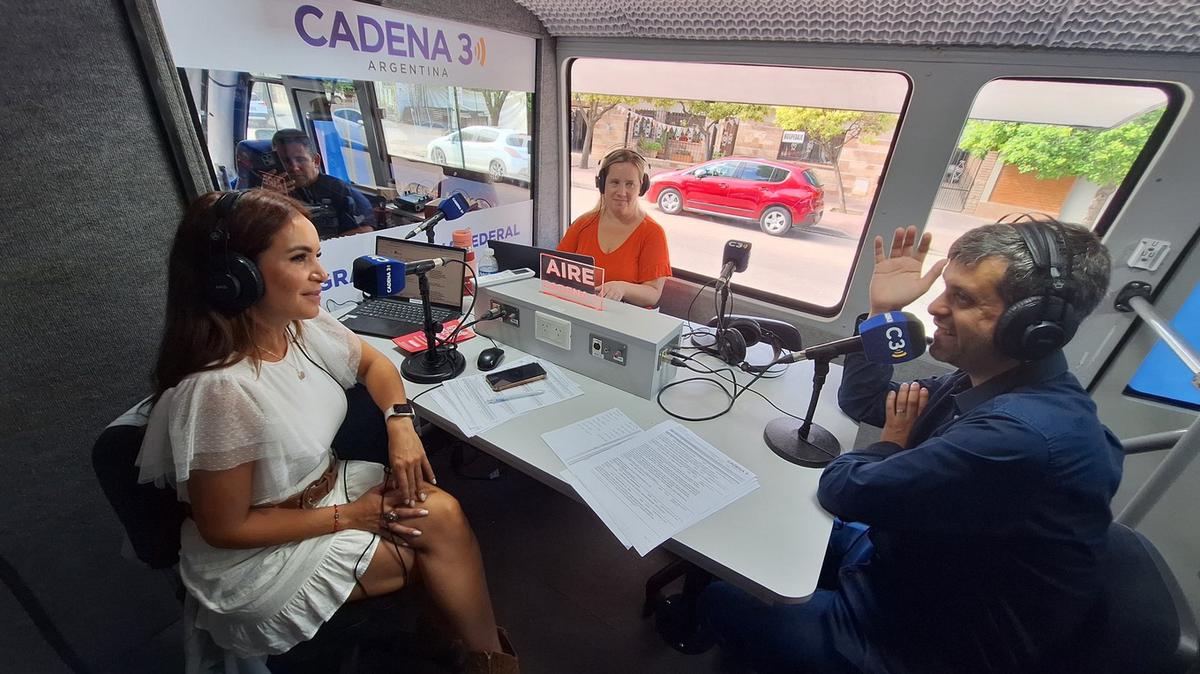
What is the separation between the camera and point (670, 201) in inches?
119

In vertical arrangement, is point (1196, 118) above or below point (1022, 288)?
above

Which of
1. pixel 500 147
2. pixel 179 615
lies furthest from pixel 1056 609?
pixel 500 147

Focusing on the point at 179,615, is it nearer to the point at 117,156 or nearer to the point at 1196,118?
the point at 117,156

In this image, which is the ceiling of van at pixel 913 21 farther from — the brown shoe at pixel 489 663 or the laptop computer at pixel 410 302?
the brown shoe at pixel 489 663

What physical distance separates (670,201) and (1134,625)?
8.87 ft

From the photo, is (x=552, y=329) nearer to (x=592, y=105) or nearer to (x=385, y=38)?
(x=385, y=38)

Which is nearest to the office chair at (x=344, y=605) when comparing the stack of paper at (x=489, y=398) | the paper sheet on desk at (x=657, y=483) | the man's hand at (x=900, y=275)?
the stack of paper at (x=489, y=398)

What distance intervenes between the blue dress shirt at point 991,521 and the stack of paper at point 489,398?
0.77 meters

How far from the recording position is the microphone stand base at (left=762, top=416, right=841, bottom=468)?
3.69 ft

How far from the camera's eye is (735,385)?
4.71 ft

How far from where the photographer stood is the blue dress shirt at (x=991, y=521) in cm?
76

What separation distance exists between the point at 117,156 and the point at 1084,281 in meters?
2.25

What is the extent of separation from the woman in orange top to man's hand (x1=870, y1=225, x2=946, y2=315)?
3.06ft

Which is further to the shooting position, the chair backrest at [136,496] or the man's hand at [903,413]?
the man's hand at [903,413]
